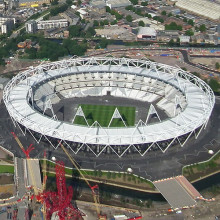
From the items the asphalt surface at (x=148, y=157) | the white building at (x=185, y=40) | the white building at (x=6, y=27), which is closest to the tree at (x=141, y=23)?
the white building at (x=185, y=40)

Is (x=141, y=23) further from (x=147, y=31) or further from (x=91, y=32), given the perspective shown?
(x=91, y=32)

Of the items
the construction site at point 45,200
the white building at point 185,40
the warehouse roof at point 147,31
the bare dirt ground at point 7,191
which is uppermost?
the warehouse roof at point 147,31

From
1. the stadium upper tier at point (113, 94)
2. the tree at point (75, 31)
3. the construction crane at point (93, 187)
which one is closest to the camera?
the construction crane at point (93, 187)

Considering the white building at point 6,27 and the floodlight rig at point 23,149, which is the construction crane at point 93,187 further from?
the white building at point 6,27

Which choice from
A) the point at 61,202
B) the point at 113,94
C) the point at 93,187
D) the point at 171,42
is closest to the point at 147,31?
the point at 171,42

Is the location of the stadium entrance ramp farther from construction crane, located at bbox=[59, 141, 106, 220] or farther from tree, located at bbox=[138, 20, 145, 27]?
tree, located at bbox=[138, 20, 145, 27]


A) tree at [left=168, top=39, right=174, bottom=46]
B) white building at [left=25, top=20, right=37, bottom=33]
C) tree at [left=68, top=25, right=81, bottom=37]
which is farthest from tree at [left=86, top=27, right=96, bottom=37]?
tree at [left=168, top=39, right=174, bottom=46]

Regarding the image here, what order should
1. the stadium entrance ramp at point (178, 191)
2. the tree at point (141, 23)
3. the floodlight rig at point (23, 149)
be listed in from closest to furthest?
1. the stadium entrance ramp at point (178, 191)
2. the floodlight rig at point (23, 149)
3. the tree at point (141, 23)
